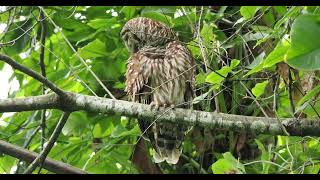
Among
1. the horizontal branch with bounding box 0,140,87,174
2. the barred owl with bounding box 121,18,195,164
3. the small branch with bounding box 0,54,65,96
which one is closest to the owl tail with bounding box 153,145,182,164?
the barred owl with bounding box 121,18,195,164

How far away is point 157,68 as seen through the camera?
3.45 metres

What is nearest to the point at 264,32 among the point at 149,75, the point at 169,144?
the point at 149,75

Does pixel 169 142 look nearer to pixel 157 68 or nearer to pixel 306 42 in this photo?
pixel 157 68

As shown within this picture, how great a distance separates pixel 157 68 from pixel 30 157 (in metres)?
1.00

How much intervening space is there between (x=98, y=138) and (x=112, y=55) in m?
0.55

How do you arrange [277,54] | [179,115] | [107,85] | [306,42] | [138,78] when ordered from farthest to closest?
[107,85], [138,78], [179,115], [277,54], [306,42]

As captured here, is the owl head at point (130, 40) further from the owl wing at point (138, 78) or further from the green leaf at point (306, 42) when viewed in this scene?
the green leaf at point (306, 42)

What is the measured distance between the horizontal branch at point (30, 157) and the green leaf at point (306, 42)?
121 cm

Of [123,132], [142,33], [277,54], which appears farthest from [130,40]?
[277,54]

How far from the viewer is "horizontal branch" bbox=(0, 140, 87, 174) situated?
265 cm

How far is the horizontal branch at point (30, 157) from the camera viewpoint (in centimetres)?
265

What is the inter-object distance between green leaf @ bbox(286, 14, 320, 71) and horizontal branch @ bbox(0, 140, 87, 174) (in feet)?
3.98

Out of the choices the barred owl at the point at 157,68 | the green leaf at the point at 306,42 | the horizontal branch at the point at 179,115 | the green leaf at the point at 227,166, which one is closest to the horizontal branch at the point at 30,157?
the horizontal branch at the point at 179,115

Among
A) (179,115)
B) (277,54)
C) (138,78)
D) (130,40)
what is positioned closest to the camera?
(277,54)
